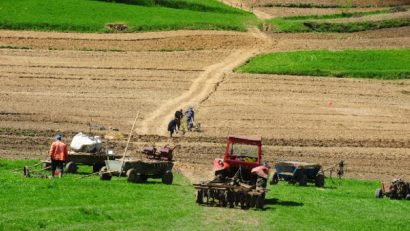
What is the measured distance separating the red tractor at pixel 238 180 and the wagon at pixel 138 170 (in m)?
2.72

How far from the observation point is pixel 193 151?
144 ft

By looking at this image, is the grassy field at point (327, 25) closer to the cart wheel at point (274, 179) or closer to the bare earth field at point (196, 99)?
the bare earth field at point (196, 99)

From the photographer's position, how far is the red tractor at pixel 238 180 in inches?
1061

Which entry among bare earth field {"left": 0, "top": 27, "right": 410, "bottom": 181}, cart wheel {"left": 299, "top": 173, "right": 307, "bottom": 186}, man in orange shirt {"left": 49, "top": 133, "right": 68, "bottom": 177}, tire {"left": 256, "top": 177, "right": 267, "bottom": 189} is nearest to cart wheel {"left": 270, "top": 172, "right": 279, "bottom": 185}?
cart wheel {"left": 299, "top": 173, "right": 307, "bottom": 186}

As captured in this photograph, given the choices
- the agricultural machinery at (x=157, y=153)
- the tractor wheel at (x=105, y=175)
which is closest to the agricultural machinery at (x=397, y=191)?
the agricultural machinery at (x=157, y=153)

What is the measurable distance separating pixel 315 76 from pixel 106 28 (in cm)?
2149

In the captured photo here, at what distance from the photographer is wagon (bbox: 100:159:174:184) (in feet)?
104

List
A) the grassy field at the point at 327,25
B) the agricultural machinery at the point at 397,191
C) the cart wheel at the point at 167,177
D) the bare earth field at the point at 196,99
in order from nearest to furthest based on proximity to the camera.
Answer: the agricultural machinery at the point at 397,191 < the cart wheel at the point at 167,177 < the bare earth field at the point at 196,99 < the grassy field at the point at 327,25

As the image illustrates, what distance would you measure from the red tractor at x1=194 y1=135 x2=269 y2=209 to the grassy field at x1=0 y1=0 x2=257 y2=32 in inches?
2032

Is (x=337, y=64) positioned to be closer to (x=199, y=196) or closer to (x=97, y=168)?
(x=97, y=168)

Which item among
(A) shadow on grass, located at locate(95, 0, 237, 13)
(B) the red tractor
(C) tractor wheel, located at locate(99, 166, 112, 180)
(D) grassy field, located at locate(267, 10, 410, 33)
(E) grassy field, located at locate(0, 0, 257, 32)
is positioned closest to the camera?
(B) the red tractor

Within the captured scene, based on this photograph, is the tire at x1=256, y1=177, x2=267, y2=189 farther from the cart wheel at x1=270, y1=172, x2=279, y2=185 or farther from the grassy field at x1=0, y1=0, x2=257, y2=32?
the grassy field at x1=0, y1=0, x2=257, y2=32

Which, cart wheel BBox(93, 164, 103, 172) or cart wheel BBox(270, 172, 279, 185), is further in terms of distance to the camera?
cart wheel BBox(270, 172, 279, 185)

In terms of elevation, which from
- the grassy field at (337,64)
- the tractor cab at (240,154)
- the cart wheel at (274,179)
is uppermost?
the grassy field at (337,64)
